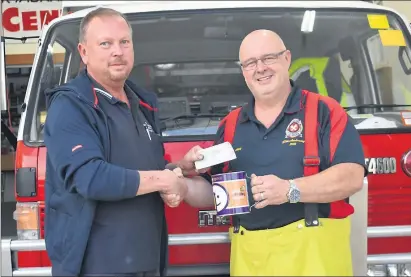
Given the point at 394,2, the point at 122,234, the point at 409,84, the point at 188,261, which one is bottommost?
the point at 188,261

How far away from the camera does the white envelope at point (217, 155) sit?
236 centimetres

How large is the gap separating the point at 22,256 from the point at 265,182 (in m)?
1.55

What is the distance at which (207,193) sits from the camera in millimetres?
2676

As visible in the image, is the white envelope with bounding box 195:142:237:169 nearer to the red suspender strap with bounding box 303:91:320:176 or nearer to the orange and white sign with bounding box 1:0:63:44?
the red suspender strap with bounding box 303:91:320:176

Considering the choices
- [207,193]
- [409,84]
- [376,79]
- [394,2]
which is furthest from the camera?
[394,2]

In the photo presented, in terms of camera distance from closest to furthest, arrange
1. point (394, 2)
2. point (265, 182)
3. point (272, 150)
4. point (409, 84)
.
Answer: point (265, 182), point (272, 150), point (409, 84), point (394, 2)

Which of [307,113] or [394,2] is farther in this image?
[394,2]

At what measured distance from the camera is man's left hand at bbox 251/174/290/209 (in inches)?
88.8

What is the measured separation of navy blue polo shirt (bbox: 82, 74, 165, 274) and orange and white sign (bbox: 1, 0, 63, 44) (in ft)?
13.8

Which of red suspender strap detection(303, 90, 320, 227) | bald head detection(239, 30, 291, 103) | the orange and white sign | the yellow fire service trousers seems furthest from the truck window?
the orange and white sign

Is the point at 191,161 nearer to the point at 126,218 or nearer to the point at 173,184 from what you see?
the point at 173,184

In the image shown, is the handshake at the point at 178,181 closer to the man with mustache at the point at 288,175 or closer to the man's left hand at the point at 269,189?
the man with mustache at the point at 288,175

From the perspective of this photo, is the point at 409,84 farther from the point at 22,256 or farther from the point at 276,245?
the point at 22,256

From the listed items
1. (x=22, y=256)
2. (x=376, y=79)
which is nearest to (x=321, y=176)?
(x=22, y=256)
